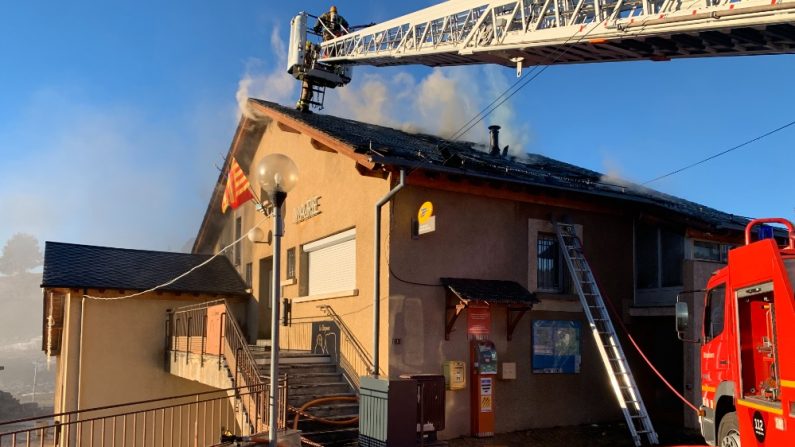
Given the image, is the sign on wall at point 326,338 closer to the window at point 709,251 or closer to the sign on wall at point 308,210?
the sign on wall at point 308,210

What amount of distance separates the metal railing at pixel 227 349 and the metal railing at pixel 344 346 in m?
1.85

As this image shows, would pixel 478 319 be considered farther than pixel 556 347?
No

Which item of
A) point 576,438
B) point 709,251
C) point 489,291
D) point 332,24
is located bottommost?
point 576,438

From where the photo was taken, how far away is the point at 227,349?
1240 centimetres

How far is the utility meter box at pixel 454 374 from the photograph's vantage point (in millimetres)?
11793

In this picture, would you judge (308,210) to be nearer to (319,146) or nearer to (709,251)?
(319,146)

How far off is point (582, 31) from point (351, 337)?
690 centimetres

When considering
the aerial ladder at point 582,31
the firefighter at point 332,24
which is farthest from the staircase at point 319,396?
the firefighter at point 332,24

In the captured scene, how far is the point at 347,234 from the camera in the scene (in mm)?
13586

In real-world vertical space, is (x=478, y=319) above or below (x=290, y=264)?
below

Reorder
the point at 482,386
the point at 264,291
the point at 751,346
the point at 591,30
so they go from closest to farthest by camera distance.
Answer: the point at 751,346
the point at 591,30
the point at 482,386
the point at 264,291

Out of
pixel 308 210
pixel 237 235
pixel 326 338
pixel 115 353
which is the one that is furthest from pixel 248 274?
pixel 326 338

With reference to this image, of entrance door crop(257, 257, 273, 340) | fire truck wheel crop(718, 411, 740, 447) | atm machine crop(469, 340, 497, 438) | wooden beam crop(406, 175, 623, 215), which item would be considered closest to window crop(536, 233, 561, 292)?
wooden beam crop(406, 175, 623, 215)

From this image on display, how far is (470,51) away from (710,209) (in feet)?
31.7
